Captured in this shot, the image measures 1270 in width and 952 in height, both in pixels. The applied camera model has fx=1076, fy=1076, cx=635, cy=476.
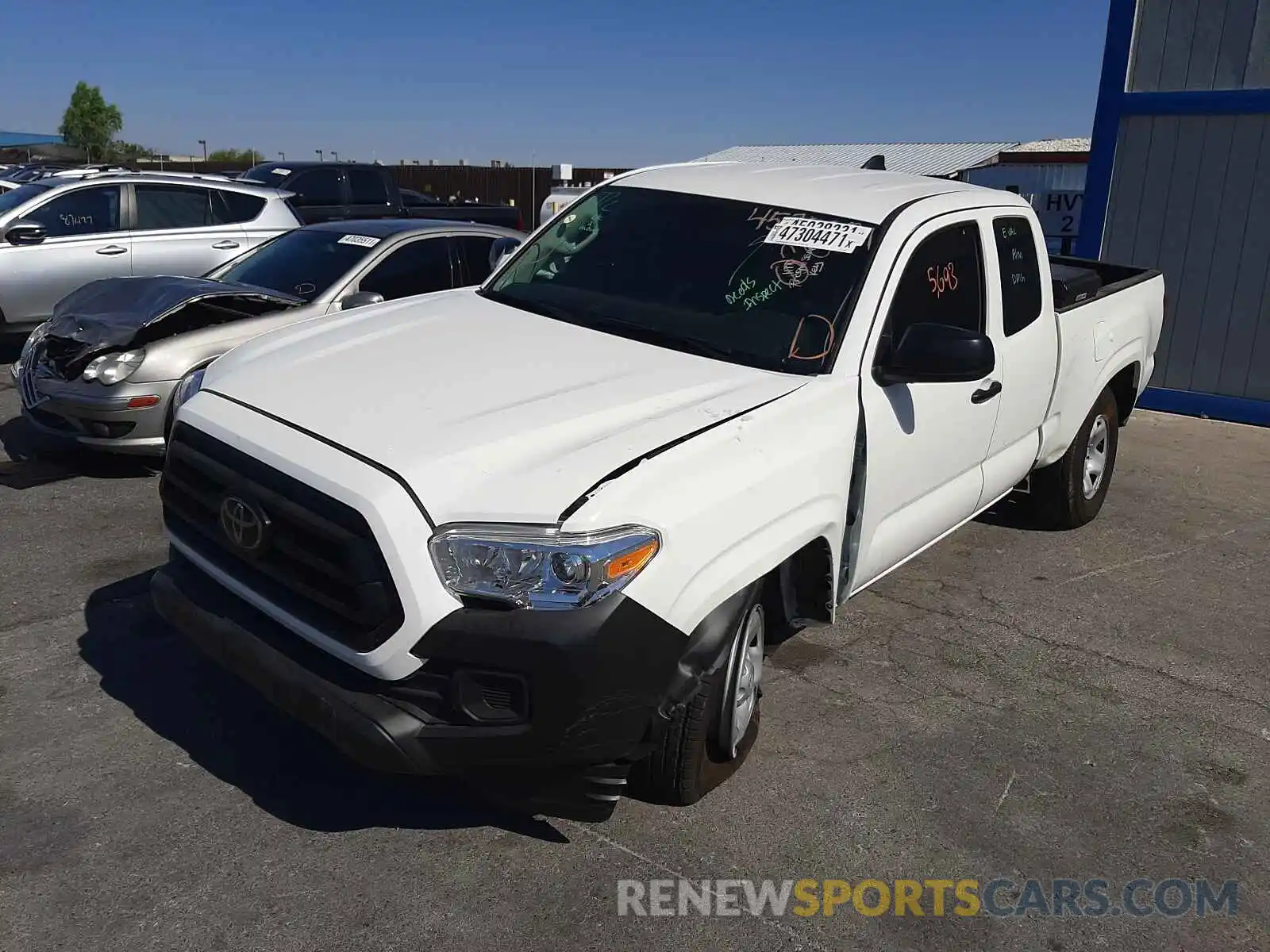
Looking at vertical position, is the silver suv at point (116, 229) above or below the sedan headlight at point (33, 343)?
above

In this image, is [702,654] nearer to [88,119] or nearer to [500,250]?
[500,250]

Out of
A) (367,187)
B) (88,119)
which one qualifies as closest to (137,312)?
(367,187)

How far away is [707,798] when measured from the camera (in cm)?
344

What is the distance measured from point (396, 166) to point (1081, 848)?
34156 mm

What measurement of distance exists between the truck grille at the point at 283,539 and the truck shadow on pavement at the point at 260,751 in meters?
0.71

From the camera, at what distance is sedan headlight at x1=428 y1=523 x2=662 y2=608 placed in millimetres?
2646

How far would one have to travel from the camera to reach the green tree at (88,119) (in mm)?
91125

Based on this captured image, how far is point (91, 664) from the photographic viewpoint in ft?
13.1

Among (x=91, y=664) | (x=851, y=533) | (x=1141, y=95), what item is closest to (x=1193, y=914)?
(x=851, y=533)

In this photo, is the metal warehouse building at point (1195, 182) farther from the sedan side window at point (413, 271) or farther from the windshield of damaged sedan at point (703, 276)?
the windshield of damaged sedan at point (703, 276)

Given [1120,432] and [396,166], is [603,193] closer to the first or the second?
[1120,432]

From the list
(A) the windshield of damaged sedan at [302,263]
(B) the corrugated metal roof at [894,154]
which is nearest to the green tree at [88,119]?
(B) the corrugated metal roof at [894,154]

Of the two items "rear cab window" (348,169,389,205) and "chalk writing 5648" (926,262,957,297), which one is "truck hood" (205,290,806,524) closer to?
"chalk writing 5648" (926,262,957,297)

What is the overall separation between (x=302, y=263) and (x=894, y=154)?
2201cm
